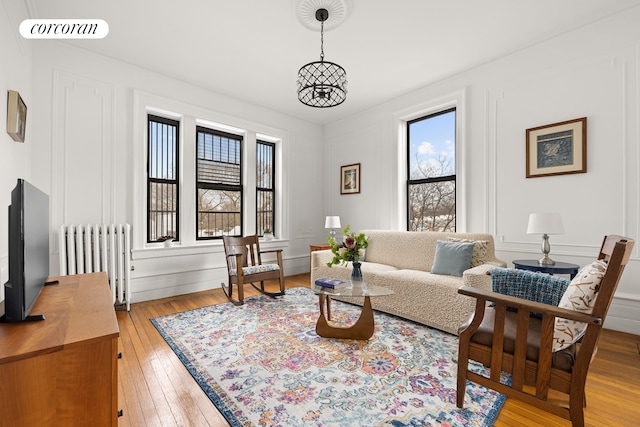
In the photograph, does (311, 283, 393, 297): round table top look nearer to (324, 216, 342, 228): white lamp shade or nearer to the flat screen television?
the flat screen television

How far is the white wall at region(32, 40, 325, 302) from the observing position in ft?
10.0

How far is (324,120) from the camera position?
217 inches

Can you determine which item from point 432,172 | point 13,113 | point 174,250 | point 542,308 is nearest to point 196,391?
point 542,308

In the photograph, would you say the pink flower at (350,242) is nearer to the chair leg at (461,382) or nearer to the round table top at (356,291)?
the round table top at (356,291)

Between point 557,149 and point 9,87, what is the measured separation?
4.68m

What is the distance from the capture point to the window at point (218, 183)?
4.30 meters

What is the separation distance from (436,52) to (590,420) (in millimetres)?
3350

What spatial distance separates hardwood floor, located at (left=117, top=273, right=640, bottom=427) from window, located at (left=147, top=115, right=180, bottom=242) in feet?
5.21

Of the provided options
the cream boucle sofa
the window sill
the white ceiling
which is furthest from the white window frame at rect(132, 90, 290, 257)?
the cream boucle sofa

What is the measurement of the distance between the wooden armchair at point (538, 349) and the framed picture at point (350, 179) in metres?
3.58

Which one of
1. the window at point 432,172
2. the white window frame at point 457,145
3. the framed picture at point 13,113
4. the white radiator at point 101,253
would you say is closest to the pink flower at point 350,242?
the white window frame at point 457,145

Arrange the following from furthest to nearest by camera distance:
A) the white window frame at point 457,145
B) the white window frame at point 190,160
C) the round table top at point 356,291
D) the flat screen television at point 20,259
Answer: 1. the white window frame at point 457,145
2. the white window frame at point 190,160
3. the round table top at point 356,291
4. the flat screen television at point 20,259

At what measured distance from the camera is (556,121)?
9.93 ft

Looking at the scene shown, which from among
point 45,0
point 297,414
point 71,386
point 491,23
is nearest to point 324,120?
point 491,23
